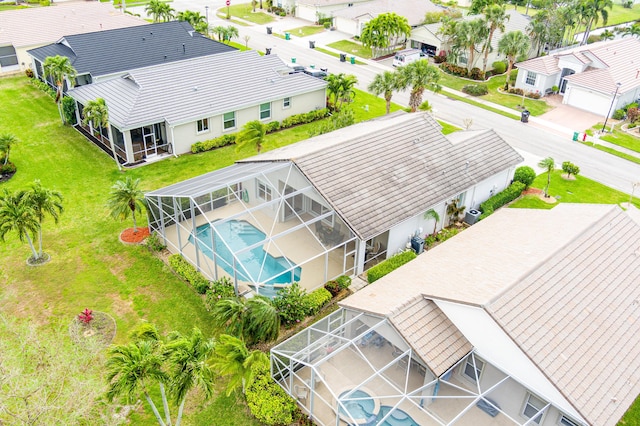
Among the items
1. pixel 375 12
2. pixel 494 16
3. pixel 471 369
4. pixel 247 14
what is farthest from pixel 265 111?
pixel 247 14

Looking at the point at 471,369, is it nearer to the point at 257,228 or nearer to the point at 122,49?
the point at 257,228

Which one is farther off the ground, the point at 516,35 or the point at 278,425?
the point at 516,35

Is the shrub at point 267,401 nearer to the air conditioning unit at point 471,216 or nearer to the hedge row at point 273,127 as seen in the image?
the air conditioning unit at point 471,216

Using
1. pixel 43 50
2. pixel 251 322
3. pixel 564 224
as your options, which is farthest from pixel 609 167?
pixel 43 50

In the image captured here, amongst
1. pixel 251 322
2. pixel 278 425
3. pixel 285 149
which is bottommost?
pixel 278 425

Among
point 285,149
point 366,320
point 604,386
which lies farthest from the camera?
point 285,149

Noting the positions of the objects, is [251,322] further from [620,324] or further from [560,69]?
[560,69]
